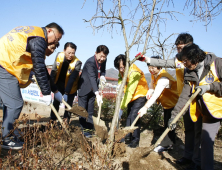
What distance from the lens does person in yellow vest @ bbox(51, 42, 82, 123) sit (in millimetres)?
3996

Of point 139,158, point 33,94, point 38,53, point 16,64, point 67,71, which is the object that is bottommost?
point 33,94

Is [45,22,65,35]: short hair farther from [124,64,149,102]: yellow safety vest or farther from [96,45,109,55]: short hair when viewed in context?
[124,64,149,102]: yellow safety vest

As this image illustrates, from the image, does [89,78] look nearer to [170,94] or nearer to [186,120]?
[170,94]

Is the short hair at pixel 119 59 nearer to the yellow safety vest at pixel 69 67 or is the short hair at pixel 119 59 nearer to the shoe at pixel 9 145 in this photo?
the yellow safety vest at pixel 69 67

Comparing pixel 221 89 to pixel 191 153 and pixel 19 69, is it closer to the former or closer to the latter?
pixel 191 153

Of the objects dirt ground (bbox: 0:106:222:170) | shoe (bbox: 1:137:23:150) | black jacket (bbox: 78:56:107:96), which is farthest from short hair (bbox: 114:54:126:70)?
shoe (bbox: 1:137:23:150)

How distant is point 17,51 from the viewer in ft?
8.39

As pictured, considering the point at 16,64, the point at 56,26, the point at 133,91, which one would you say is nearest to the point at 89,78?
the point at 133,91

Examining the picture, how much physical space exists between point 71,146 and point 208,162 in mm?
1967

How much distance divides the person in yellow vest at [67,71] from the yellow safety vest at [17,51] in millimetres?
1295

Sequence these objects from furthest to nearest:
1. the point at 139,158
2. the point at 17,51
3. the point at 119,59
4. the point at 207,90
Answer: the point at 119,59 < the point at 139,158 < the point at 17,51 < the point at 207,90

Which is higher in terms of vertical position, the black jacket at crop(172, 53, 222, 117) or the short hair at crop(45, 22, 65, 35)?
the short hair at crop(45, 22, 65, 35)

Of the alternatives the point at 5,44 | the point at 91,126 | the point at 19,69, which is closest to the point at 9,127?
the point at 19,69

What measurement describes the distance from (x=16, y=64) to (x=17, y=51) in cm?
18
